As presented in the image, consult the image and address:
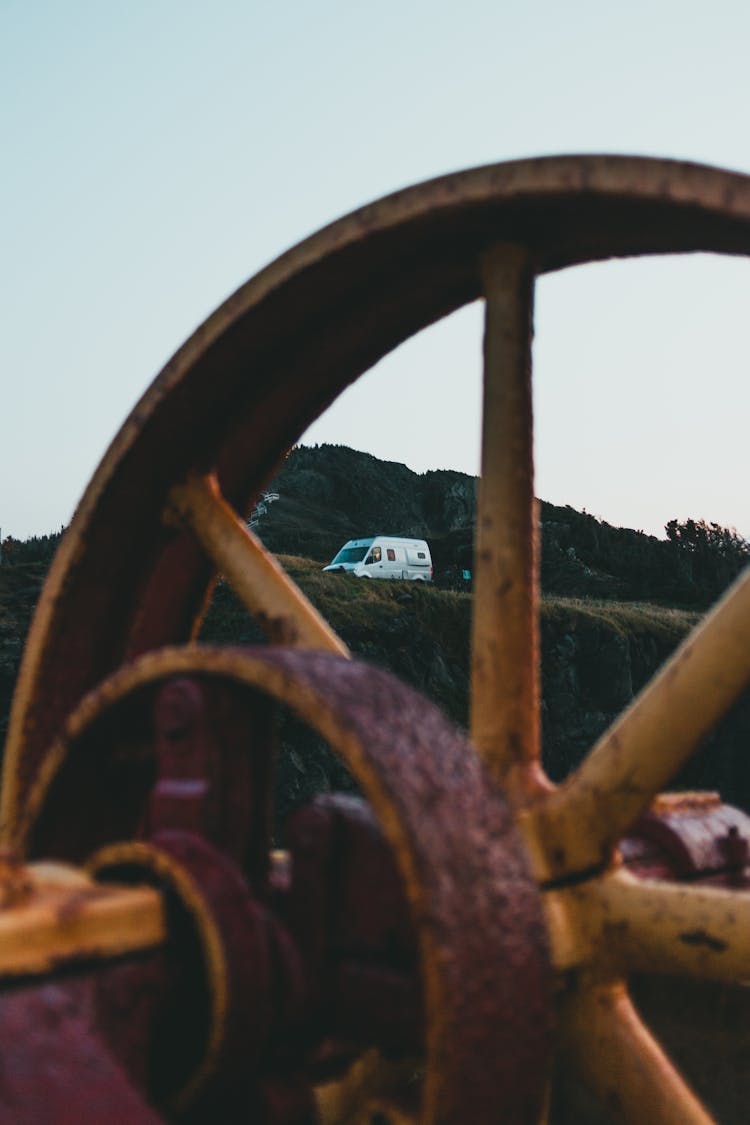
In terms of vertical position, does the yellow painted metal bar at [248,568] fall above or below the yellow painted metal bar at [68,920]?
above

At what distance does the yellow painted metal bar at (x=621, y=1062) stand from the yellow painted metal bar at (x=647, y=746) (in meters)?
0.30

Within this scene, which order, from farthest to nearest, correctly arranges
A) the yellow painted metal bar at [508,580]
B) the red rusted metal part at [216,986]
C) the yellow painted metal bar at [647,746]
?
the yellow painted metal bar at [508,580] < the yellow painted metal bar at [647,746] < the red rusted metal part at [216,986]

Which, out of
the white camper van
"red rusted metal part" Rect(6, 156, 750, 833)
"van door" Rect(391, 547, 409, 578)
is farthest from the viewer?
"van door" Rect(391, 547, 409, 578)

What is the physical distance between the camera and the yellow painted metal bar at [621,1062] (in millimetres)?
2189

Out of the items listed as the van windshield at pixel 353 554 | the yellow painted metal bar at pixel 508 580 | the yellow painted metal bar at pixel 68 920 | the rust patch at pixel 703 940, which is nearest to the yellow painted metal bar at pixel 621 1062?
the rust patch at pixel 703 940

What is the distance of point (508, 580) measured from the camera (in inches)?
89.5

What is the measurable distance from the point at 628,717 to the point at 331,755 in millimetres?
22009

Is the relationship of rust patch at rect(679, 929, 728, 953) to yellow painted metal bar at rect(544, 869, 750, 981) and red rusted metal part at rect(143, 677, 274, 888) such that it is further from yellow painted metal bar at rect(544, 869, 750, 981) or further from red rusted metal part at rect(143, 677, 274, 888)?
red rusted metal part at rect(143, 677, 274, 888)

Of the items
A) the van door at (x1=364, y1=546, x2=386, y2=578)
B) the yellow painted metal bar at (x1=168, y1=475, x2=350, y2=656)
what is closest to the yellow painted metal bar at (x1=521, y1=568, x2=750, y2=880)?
the yellow painted metal bar at (x1=168, y1=475, x2=350, y2=656)

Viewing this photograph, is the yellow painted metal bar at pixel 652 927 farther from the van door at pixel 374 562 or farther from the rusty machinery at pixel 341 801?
the van door at pixel 374 562

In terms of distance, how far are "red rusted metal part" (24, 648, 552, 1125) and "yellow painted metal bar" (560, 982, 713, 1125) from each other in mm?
690

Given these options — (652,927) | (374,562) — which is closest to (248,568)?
(652,927)

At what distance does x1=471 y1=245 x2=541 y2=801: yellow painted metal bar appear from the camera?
7.45 feet

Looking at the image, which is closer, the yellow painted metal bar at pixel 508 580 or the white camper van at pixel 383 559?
the yellow painted metal bar at pixel 508 580
